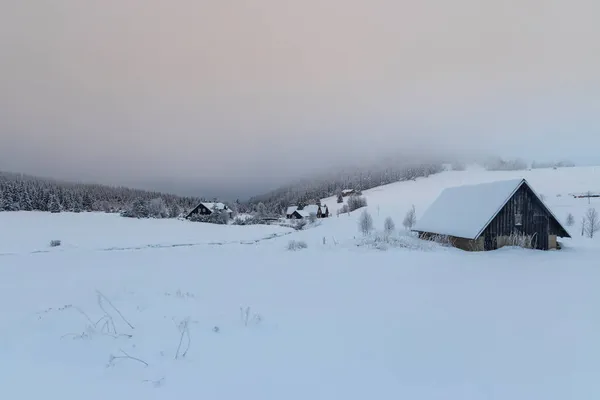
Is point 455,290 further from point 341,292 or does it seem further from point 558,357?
point 558,357

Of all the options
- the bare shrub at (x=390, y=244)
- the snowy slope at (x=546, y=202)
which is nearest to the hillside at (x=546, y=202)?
the snowy slope at (x=546, y=202)

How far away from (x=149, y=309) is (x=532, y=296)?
377 inches

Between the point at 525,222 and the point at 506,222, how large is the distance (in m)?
1.53

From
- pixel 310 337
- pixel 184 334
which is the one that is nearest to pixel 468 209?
pixel 310 337

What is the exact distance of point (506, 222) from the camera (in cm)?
1934

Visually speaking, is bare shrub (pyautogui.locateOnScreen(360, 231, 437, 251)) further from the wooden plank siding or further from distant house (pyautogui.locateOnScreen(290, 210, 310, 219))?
distant house (pyautogui.locateOnScreen(290, 210, 310, 219))

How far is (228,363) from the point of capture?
4312 millimetres

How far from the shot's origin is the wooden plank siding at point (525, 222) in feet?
62.7

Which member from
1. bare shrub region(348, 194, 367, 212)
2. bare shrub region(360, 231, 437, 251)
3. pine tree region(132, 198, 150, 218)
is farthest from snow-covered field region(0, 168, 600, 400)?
bare shrub region(348, 194, 367, 212)

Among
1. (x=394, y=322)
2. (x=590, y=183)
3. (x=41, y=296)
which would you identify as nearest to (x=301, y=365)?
(x=394, y=322)

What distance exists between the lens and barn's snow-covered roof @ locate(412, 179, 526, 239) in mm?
19047

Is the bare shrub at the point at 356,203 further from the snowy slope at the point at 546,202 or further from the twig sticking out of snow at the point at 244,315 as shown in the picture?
the twig sticking out of snow at the point at 244,315

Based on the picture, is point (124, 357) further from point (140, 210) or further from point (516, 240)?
point (140, 210)

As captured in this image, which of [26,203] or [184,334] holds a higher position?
[26,203]
